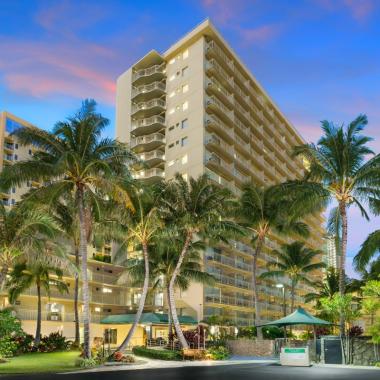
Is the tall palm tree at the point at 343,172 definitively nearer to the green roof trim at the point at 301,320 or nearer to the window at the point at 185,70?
the green roof trim at the point at 301,320

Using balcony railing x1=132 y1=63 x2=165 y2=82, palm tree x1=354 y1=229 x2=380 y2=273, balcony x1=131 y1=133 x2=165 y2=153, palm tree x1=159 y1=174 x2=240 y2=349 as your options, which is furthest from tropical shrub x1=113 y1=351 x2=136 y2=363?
balcony railing x1=132 y1=63 x2=165 y2=82

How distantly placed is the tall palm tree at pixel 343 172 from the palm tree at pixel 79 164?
13945mm

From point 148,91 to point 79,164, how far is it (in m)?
51.6

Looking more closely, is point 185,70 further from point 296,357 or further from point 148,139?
point 296,357

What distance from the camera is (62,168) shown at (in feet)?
107

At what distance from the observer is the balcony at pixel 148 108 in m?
82.5

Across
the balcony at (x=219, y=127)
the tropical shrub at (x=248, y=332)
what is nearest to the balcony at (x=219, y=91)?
the balcony at (x=219, y=127)

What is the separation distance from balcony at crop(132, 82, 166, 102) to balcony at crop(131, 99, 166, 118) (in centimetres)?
114

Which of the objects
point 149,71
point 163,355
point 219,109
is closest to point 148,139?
point 149,71

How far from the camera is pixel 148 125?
81250mm

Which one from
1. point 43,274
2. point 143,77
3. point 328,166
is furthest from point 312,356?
point 143,77

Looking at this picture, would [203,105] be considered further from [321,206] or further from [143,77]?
[321,206]

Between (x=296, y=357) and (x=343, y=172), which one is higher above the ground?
(x=343, y=172)

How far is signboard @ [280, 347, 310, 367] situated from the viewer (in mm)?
33000
